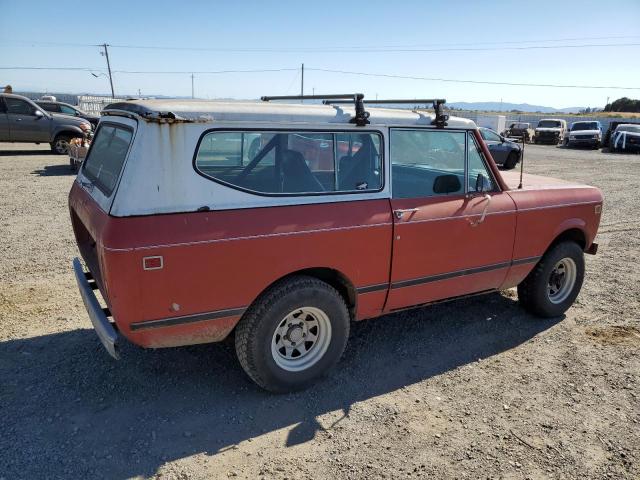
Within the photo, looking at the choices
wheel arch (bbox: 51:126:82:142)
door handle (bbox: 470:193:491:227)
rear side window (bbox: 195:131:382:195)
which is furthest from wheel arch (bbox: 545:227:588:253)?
wheel arch (bbox: 51:126:82:142)

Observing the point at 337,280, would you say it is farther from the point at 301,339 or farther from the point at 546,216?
the point at 546,216

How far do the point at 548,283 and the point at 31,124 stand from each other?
51.7 feet

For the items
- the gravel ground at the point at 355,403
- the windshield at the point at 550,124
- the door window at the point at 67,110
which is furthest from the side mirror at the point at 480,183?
the windshield at the point at 550,124

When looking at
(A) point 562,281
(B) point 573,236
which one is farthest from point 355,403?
(B) point 573,236

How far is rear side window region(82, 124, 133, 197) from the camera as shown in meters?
2.96

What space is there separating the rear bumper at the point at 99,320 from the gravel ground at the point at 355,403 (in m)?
0.56

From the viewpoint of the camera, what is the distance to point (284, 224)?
3.00 metres

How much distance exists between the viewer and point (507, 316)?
15.6 ft

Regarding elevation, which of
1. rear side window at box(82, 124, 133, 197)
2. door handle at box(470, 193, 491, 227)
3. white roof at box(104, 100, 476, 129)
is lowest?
door handle at box(470, 193, 491, 227)

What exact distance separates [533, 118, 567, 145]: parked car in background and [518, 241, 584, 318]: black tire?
103 feet

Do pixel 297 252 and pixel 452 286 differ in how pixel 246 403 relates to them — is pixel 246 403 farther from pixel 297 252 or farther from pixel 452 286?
pixel 452 286

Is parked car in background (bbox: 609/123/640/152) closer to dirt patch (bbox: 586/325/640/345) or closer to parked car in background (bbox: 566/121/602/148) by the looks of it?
parked car in background (bbox: 566/121/602/148)

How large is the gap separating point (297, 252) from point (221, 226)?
525 mm

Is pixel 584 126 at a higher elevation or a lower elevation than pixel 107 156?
higher
